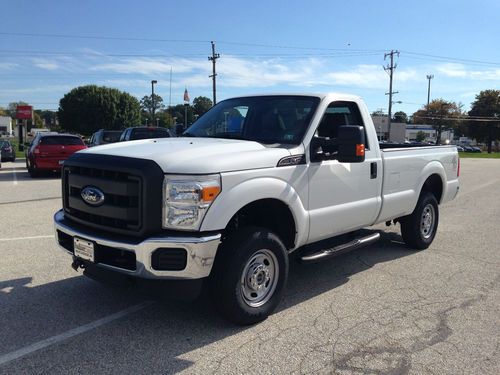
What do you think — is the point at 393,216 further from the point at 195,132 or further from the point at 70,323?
the point at 70,323

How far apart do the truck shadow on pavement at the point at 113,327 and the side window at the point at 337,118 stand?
5.48 feet

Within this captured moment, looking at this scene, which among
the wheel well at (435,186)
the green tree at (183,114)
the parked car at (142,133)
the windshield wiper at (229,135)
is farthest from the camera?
the green tree at (183,114)

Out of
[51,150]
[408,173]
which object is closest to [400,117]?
[51,150]

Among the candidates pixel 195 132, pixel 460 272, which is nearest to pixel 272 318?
pixel 195 132

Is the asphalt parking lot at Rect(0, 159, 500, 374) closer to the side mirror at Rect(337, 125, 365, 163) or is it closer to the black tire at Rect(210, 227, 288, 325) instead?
the black tire at Rect(210, 227, 288, 325)

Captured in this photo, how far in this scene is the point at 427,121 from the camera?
325 ft

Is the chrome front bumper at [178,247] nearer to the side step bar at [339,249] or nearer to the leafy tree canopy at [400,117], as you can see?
the side step bar at [339,249]

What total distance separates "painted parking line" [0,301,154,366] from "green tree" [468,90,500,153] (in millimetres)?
85217

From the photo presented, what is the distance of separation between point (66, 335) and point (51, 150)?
1411 centimetres

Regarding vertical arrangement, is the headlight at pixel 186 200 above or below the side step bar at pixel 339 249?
above

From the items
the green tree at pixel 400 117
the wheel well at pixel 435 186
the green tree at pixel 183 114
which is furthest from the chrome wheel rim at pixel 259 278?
the green tree at pixel 400 117

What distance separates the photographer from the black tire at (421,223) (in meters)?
6.65

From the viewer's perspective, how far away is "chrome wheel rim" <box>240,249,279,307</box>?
4.04 metres

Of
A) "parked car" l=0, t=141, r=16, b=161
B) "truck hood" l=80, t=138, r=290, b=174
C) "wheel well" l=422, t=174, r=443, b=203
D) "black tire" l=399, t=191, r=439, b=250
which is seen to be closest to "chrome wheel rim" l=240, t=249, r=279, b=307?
"truck hood" l=80, t=138, r=290, b=174
